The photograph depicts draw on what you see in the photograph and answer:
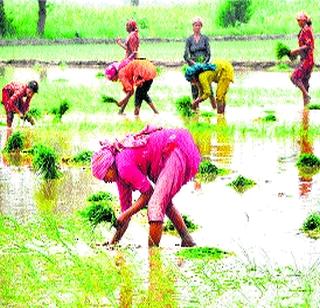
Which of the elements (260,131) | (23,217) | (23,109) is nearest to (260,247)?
(23,217)

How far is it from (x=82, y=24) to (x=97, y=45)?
664 cm

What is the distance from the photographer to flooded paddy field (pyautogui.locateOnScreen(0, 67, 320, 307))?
884cm

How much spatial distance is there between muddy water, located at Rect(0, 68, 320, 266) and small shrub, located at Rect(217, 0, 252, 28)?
3409cm

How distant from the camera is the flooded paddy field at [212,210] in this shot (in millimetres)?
8836

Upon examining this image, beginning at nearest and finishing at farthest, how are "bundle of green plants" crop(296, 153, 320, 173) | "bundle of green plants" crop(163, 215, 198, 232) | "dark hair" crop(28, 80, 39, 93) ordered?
1. "bundle of green plants" crop(163, 215, 198, 232)
2. "bundle of green plants" crop(296, 153, 320, 173)
3. "dark hair" crop(28, 80, 39, 93)

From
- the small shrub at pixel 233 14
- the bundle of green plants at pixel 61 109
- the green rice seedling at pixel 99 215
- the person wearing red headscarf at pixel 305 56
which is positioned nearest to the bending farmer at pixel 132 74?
the bundle of green plants at pixel 61 109

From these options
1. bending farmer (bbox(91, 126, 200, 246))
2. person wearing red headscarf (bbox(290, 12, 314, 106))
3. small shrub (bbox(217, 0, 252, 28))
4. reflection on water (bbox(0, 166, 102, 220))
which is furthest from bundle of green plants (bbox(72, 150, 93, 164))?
small shrub (bbox(217, 0, 252, 28))

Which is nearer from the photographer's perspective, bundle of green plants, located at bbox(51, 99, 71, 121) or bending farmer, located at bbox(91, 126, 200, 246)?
bending farmer, located at bbox(91, 126, 200, 246)

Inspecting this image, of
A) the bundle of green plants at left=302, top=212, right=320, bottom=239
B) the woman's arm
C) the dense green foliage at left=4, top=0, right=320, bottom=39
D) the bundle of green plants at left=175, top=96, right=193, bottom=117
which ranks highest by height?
the woman's arm

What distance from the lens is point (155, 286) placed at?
907 centimetres

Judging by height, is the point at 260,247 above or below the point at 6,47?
above

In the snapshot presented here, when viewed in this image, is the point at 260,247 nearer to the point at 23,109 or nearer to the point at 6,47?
the point at 23,109

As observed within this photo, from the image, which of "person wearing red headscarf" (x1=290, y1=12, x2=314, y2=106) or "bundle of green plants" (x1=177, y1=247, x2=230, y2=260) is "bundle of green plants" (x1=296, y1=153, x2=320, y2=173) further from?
"person wearing red headscarf" (x1=290, y1=12, x2=314, y2=106)

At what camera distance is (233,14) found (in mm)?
52531
